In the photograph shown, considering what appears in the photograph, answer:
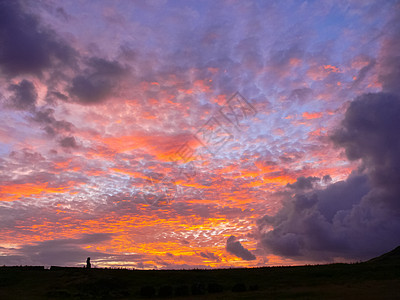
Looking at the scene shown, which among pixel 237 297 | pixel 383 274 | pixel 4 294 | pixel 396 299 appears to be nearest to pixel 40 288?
pixel 4 294

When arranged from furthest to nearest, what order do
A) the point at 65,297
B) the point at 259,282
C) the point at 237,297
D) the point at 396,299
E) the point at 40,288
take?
the point at 259,282 → the point at 40,288 → the point at 65,297 → the point at 237,297 → the point at 396,299

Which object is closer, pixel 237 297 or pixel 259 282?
pixel 237 297

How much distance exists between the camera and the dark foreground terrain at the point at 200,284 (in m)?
39.8

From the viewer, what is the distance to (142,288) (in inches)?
1730

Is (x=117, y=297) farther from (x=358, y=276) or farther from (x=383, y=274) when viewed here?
(x=383, y=274)

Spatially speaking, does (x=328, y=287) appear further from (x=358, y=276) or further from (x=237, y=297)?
(x=237, y=297)

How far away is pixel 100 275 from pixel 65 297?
400 inches

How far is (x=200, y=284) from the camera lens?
45219 millimetres

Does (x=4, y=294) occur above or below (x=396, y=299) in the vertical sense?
above

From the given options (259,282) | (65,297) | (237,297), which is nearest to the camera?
(237,297)

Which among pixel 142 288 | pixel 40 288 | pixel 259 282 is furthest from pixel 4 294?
pixel 259 282

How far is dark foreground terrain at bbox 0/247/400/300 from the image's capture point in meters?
39.8

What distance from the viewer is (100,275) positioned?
51719 millimetres

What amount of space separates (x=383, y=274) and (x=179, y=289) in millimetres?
31004
